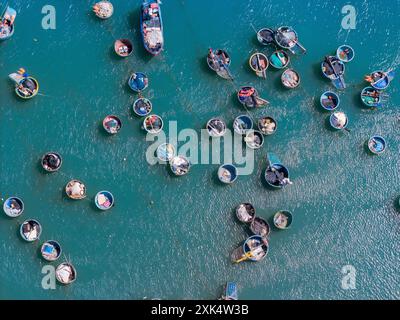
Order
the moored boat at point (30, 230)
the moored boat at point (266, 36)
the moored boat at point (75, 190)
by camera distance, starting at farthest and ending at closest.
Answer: the moored boat at point (266, 36) → the moored boat at point (75, 190) → the moored boat at point (30, 230)

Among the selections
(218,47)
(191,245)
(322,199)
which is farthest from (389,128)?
(191,245)

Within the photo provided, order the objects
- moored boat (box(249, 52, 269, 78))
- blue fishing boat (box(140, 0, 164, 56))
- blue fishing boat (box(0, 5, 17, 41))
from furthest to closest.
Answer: moored boat (box(249, 52, 269, 78))
blue fishing boat (box(140, 0, 164, 56))
blue fishing boat (box(0, 5, 17, 41))

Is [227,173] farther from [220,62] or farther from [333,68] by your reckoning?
[333,68]

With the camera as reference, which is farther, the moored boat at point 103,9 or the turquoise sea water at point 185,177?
the moored boat at point 103,9

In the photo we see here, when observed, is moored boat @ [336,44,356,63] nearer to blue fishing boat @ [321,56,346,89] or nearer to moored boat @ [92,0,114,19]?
blue fishing boat @ [321,56,346,89]

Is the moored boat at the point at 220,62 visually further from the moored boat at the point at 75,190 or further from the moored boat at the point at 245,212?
the moored boat at the point at 75,190

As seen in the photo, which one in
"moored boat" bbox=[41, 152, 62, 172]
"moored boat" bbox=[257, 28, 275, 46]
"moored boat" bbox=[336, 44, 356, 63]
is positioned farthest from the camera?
"moored boat" bbox=[336, 44, 356, 63]

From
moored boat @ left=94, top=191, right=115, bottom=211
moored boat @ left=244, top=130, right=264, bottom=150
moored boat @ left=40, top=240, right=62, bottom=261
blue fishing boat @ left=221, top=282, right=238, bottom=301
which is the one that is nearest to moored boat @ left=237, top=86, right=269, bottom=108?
moored boat @ left=244, top=130, right=264, bottom=150

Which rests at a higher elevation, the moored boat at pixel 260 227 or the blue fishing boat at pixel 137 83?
the blue fishing boat at pixel 137 83

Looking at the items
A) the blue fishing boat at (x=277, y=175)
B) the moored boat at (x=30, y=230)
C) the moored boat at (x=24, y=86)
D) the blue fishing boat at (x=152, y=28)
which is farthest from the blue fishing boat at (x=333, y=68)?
the moored boat at (x=30, y=230)
